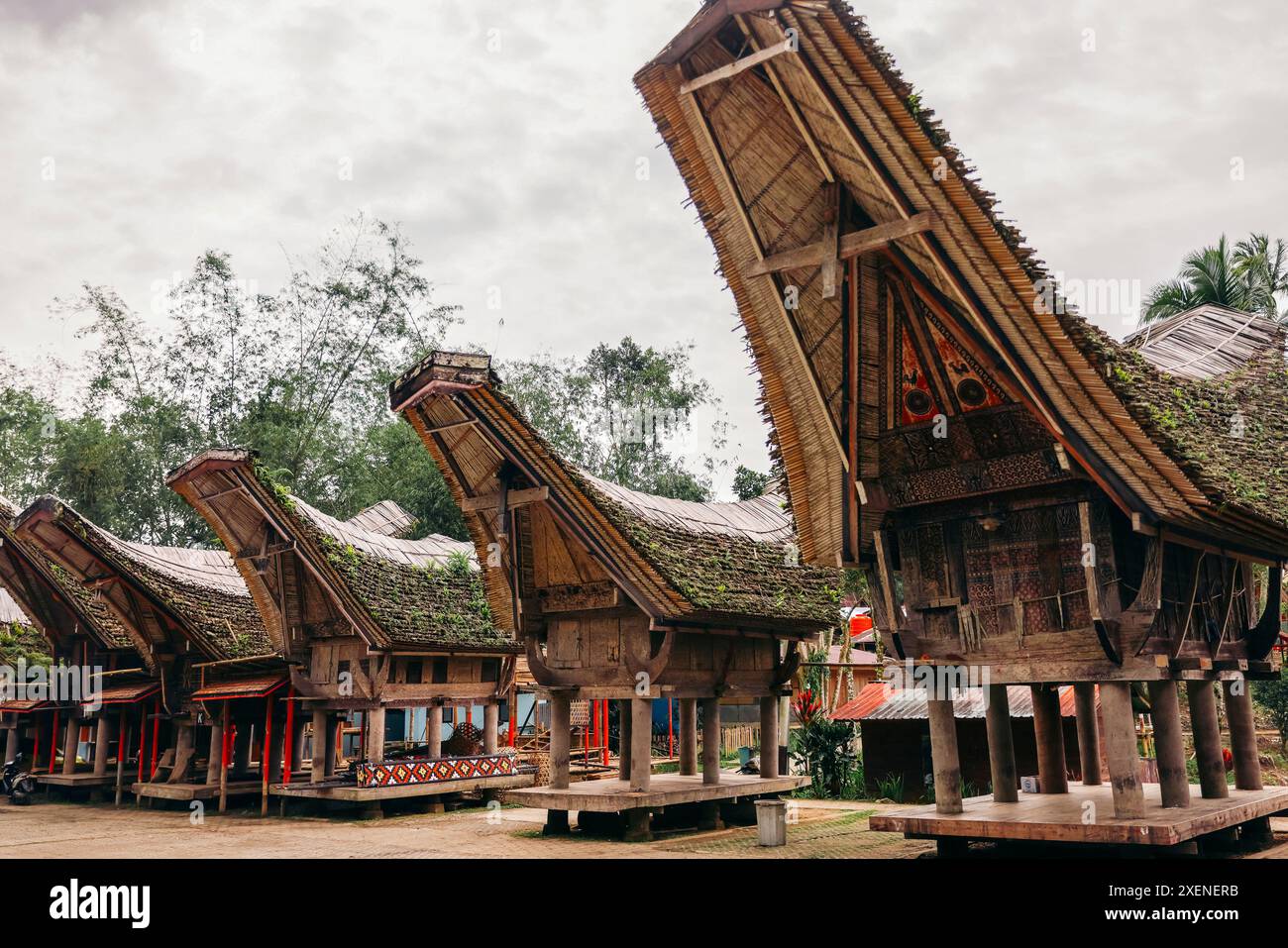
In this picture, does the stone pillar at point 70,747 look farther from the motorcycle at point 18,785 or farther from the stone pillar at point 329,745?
the stone pillar at point 329,745

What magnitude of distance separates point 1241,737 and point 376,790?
1375 cm

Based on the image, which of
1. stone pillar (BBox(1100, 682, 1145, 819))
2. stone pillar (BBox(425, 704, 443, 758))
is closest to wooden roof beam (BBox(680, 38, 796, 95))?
stone pillar (BBox(1100, 682, 1145, 819))

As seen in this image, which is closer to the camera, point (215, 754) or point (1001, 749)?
point (1001, 749)

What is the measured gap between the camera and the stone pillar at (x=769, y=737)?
17.2 meters

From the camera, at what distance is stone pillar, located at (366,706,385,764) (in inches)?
742

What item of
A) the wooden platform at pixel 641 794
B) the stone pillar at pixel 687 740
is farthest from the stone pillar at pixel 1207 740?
the stone pillar at pixel 687 740

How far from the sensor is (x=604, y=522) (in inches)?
554

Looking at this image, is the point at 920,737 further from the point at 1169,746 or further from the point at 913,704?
the point at 1169,746

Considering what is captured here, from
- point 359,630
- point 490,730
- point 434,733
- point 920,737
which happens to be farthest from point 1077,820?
point 490,730

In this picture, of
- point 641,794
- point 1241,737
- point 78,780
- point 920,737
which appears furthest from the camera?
point 78,780

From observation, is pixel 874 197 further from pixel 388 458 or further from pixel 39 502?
pixel 388 458

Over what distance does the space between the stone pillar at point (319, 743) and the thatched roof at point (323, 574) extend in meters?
1.41

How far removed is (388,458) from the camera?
1620 inches
